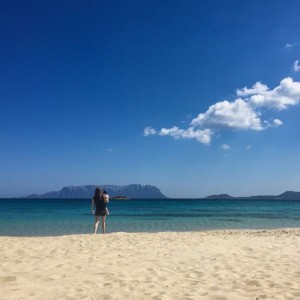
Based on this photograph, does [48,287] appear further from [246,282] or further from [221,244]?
[221,244]

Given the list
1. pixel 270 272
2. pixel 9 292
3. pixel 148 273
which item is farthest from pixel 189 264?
pixel 9 292

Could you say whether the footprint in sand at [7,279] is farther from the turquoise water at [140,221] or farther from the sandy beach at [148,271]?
the turquoise water at [140,221]

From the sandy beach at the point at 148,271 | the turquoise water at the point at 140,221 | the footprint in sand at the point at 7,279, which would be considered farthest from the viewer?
the turquoise water at the point at 140,221

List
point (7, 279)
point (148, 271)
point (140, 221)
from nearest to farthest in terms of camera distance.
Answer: point (7, 279)
point (148, 271)
point (140, 221)

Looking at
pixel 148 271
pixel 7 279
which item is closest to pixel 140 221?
pixel 148 271

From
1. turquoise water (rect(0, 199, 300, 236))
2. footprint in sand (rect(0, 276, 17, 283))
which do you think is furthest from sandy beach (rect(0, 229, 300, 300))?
turquoise water (rect(0, 199, 300, 236))

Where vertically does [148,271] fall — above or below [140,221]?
above

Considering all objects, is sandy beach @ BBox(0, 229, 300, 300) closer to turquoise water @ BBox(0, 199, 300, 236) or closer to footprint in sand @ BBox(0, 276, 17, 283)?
footprint in sand @ BBox(0, 276, 17, 283)

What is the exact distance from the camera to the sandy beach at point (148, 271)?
578 centimetres

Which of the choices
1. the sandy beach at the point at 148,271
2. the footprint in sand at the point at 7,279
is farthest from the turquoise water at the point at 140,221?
the footprint in sand at the point at 7,279

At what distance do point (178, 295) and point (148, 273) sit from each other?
1544 mm

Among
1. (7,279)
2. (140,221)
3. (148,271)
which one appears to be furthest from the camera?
(140,221)

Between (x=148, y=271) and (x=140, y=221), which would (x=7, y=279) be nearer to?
(x=148, y=271)

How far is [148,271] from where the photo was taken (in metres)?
7.28
